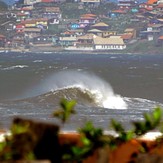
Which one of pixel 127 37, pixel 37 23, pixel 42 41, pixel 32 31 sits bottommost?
pixel 42 41

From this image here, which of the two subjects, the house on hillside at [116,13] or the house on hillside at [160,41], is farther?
the house on hillside at [116,13]

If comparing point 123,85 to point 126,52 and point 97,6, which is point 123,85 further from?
point 97,6

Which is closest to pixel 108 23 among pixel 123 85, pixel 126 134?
pixel 123 85

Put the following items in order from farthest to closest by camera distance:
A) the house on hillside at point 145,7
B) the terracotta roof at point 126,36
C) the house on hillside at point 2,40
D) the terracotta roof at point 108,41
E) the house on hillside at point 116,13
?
the house on hillside at point 116,13, the house on hillside at point 145,7, the house on hillside at point 2,40, the terracotta roof at point 108,41, the terracotta roof at point 126,36

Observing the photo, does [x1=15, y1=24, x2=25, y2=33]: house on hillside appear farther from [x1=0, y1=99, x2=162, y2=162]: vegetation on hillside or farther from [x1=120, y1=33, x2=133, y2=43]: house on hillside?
[x1=0, y1=99, x2=162, y2=162]: vegetation on hillside

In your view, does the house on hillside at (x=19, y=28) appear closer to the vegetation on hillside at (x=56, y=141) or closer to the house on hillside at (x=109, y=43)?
the house on hillside at (x=109, y=43)

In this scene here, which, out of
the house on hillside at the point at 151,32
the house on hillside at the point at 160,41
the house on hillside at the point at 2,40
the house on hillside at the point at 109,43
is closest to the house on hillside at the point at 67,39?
the house on hillside at the point at 109,43

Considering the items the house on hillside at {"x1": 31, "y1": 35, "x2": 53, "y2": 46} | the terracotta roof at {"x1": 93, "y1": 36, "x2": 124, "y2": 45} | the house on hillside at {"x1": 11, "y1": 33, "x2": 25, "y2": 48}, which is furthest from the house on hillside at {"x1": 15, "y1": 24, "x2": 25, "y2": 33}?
the terracotta roof at {"x1": 93, "y1": 36, "x2": 124, "y2": 45}

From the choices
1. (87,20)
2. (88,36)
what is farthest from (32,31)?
(87,20)

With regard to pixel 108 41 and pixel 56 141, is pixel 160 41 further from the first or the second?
pixel 56 141
